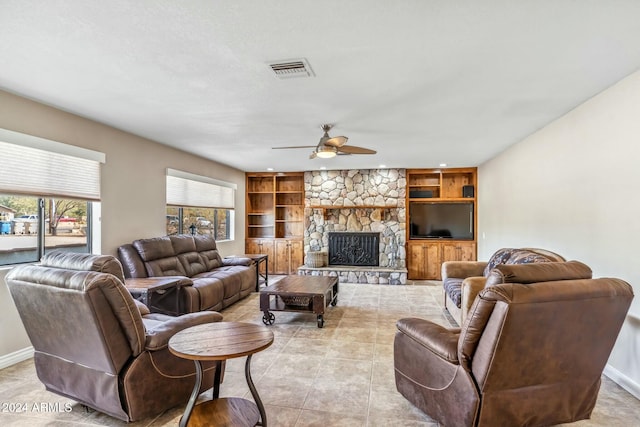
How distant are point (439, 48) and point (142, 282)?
11.9 feet

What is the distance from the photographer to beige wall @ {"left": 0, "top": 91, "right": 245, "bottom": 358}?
3.10m

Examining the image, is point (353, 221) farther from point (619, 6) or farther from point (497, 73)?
point (619, 6)

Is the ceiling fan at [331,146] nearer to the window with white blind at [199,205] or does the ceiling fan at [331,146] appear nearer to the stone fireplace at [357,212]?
the window with white blind at [199,205]

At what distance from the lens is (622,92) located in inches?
107

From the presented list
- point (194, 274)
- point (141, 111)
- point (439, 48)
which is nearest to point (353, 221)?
point (194, 274)

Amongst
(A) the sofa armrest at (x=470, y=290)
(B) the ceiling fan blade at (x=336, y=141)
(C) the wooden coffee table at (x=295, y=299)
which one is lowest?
(C) the wooden coffee table at (x=295, y=299)

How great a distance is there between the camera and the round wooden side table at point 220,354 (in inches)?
71.2

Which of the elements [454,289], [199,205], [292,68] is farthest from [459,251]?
[292,68]

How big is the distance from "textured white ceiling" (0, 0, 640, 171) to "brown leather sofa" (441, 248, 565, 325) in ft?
5.00

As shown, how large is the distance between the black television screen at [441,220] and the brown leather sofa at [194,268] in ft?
12.5

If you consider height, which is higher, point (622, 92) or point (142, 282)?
point (622, 92)

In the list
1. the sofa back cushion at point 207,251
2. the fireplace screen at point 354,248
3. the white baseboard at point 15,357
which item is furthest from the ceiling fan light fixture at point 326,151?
the fireplace screen at point 354,248

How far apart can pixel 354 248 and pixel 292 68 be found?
555 centimetres

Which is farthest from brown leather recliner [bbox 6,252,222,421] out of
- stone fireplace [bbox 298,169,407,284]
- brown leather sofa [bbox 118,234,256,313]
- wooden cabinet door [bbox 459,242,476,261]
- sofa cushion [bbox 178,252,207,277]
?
wooden cabinet door [bbox 459,242,476,261]
